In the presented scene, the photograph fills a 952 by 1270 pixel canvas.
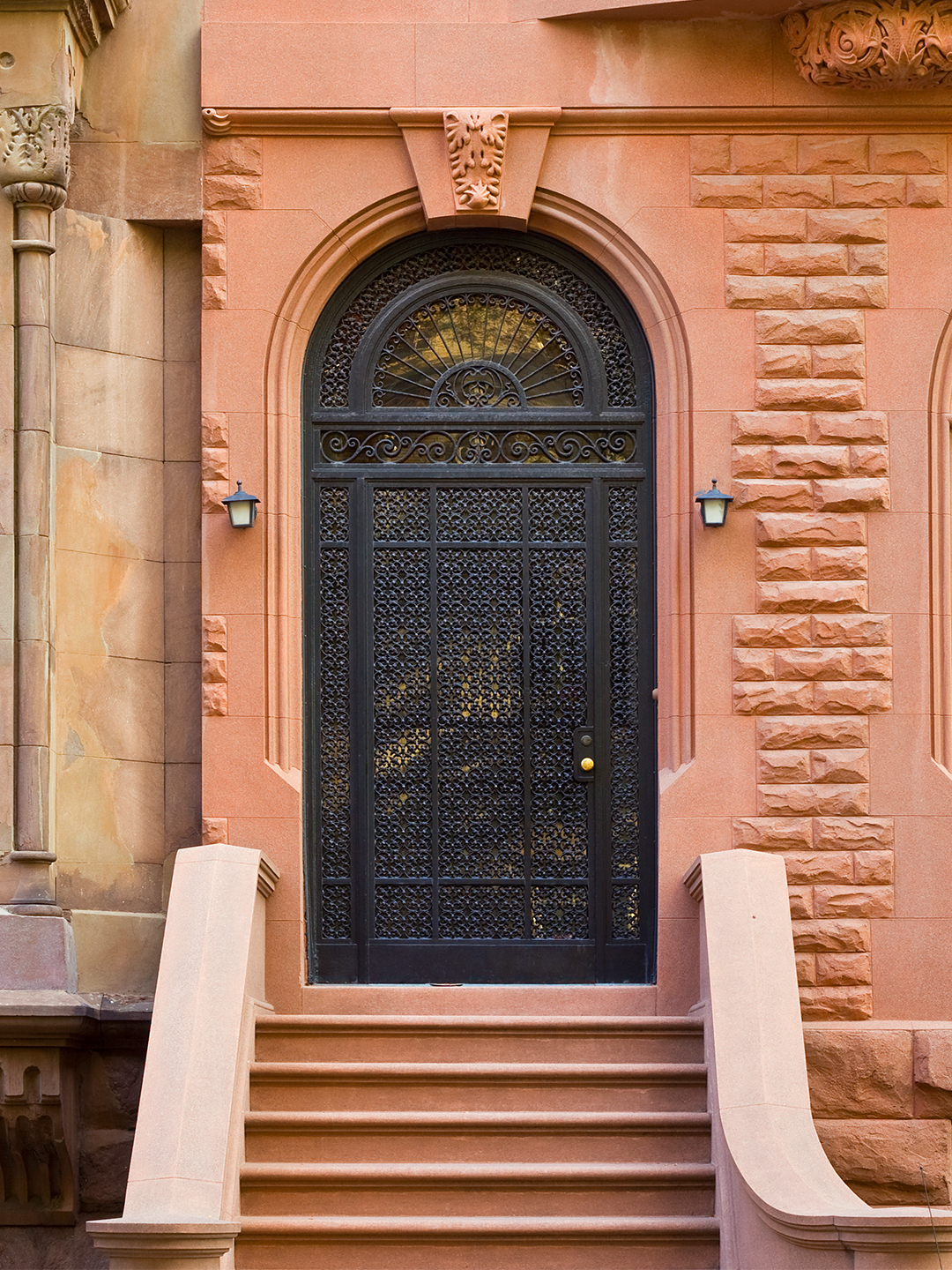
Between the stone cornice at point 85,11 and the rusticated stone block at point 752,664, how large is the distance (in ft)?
16.0

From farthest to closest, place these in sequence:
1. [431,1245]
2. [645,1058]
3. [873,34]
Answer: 1. [873,34]
2. [645,1058]
3. [431,1245]

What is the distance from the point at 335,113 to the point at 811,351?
2.91 metres

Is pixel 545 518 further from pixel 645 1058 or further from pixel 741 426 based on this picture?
pixel 645 1058

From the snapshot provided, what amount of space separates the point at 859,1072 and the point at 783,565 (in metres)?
2.67

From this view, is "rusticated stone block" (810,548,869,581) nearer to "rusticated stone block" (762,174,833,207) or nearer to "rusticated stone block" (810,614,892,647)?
"rusticated stone block" (810,614,892,647)

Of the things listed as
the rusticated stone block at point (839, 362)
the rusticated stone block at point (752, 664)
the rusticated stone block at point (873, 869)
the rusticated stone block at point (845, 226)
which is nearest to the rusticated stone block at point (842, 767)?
the rusticated stone block at point (873, 869)

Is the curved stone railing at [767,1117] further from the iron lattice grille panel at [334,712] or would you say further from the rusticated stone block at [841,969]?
the iron lattice grille panel at [334,712]

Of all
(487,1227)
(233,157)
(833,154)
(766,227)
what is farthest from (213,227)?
(487,1227)

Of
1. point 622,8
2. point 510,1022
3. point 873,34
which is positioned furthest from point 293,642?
point 873,34

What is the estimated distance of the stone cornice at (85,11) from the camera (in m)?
9.79

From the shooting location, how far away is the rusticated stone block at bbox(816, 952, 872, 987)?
9.66m

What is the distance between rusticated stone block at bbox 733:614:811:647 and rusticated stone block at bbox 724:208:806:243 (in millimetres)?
2085

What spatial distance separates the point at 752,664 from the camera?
388 inches

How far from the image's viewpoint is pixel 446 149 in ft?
33.2
